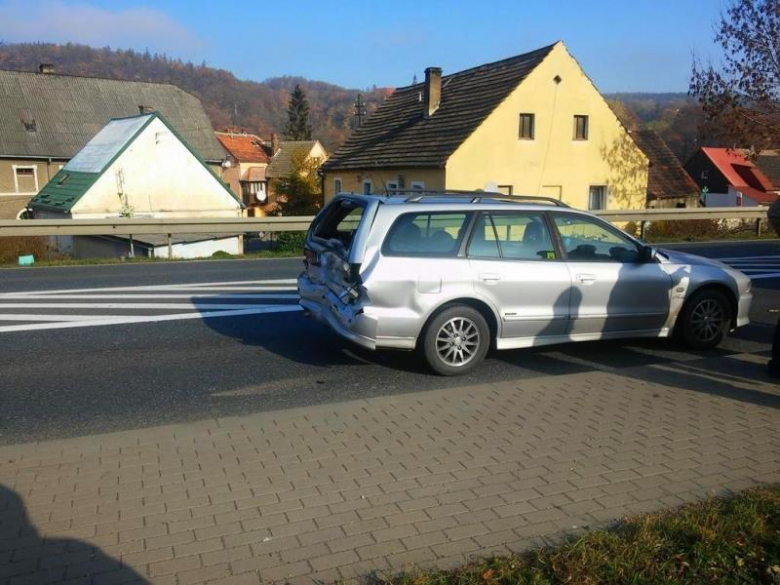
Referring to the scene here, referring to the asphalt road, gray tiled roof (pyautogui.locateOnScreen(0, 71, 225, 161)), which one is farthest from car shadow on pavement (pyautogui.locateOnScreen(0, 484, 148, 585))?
gray tiled roof (pyautogui.locateOnScreen(0, 71, 225, 161))

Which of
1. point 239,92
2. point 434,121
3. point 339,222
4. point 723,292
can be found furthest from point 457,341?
point 239,92

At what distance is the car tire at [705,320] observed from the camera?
7.54 meters

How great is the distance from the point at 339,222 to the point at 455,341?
1.89 metres

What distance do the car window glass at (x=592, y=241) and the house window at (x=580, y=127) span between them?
86.1 ft

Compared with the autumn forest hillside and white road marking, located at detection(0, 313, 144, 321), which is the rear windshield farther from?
the autumn forest hillside

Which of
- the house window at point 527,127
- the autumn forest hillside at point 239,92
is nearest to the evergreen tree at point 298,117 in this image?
the autumn forest hillside at point 239,92

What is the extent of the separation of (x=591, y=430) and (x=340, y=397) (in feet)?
6.90

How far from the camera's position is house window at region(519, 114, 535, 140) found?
30.6 meters

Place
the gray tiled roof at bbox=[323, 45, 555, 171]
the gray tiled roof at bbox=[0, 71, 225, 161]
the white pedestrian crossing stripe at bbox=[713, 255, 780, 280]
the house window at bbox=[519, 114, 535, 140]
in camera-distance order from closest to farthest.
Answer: the white pedestrian crossing stripe at bbox=[713, 255, 780, 280] < the gray tiled roof at bbox=[323, 45, 555, 171] < the house window at bbox=[519, 114, 535, 140] < the gray tiled roof at bbox=[0, 71, 225, 161]

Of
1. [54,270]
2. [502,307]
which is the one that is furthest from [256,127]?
[502,307]

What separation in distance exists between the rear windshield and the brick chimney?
2628 centimetres

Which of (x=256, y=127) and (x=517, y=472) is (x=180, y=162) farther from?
(x=256, y=127)

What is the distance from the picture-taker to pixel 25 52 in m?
92.4

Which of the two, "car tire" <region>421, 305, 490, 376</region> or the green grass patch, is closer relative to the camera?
the green grass patch
